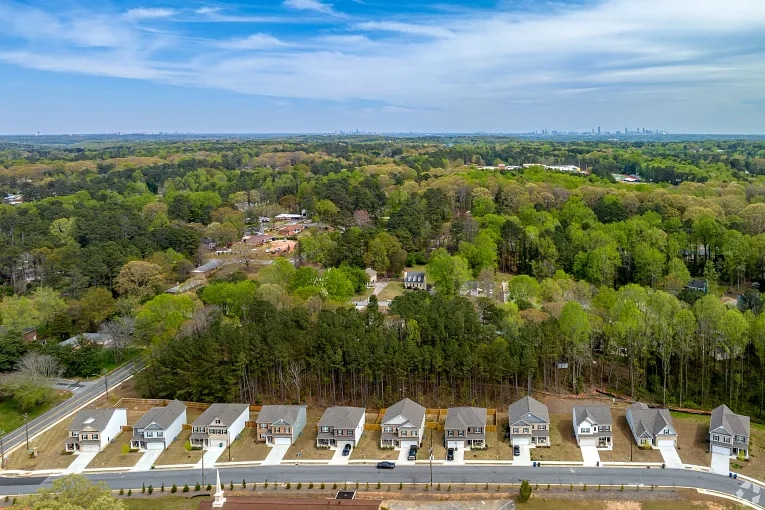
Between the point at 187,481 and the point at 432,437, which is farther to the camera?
the point at 432,437

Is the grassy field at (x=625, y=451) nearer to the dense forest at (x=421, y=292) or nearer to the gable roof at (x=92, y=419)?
the dense forest at (x=421, y=292)

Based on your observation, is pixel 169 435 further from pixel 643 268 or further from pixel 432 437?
pixel 643 268

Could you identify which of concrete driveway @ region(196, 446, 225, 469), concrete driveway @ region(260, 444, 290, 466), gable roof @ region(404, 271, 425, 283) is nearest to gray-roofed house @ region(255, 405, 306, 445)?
concrete driveway @ region(260, 444, 290, 466)

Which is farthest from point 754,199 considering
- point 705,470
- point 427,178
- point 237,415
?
point 237,415

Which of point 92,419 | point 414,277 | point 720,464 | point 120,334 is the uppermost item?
point 414,277

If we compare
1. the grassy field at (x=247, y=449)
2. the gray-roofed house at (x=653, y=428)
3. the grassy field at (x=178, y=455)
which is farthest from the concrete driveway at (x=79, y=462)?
the gray-roofed house at (x=653, y=428)

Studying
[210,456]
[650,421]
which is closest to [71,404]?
[210,456]

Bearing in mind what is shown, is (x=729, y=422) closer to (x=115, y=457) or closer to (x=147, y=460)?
(x=147, y=460)
